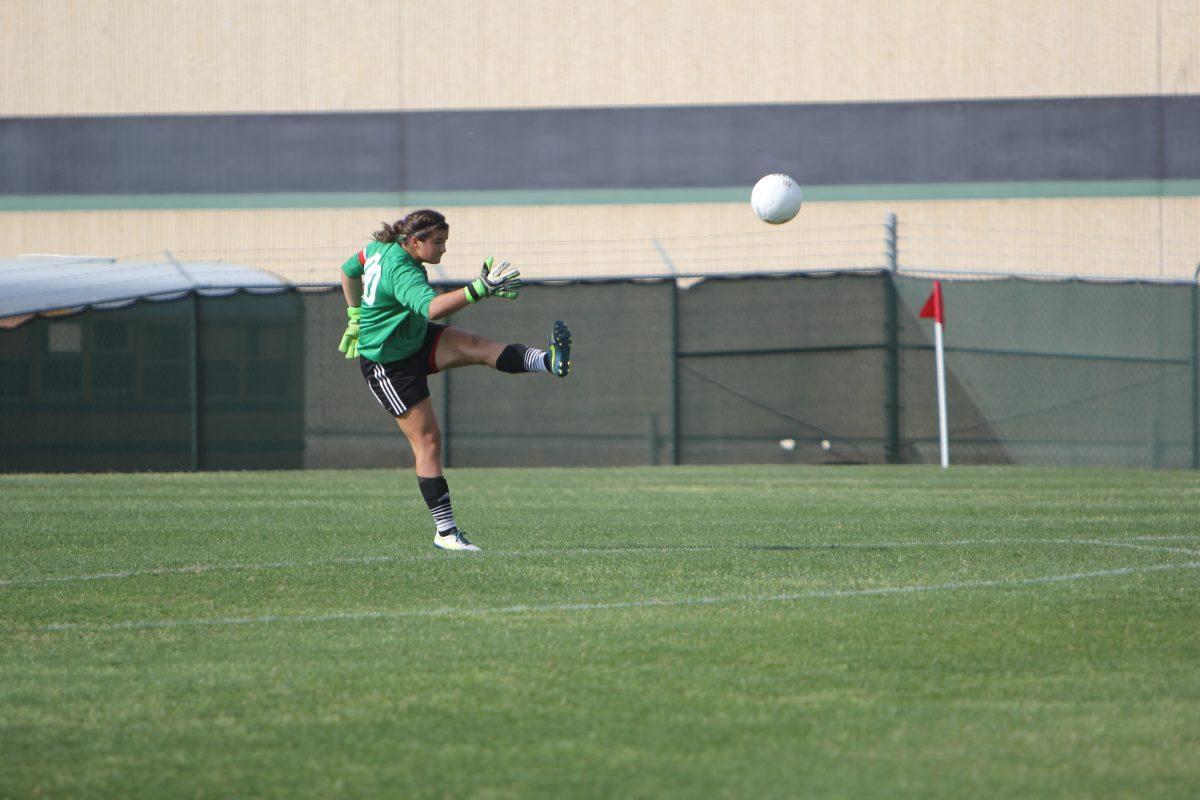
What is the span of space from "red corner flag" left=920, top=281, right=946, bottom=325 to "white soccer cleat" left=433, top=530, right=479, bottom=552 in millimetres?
11120

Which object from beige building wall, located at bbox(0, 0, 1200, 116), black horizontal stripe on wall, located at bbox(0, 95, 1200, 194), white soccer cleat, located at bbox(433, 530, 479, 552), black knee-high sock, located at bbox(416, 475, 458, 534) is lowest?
white soccer cleat, located at bbox(433, 530, 479, 552)

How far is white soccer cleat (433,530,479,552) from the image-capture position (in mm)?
8711

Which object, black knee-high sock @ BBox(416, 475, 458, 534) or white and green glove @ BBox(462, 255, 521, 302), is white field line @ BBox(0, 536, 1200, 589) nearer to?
black knee-high sock @ BBox(416, 475, 458, 534)

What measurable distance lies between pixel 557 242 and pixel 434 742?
23.2m

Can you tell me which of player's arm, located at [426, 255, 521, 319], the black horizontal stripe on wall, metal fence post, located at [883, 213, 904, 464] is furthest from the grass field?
the black horizontal stripe on wall

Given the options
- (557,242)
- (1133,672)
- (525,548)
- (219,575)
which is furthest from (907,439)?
(1133,672)

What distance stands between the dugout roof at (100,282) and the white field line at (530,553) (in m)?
12.3

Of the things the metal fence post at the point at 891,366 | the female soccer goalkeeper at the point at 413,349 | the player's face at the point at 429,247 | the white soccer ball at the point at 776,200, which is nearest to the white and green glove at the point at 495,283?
the female soccer goalkeeper at the point at 413,349

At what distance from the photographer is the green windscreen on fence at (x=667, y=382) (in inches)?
763

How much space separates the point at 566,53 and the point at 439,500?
779 inches

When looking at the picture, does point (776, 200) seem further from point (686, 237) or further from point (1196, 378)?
point (686, 237)

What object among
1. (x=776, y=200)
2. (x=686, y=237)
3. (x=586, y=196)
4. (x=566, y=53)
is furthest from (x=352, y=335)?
(x=566, y=53)

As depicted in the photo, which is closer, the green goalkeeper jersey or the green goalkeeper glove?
the green goalkeeper jersey

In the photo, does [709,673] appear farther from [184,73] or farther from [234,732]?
[184,73]
